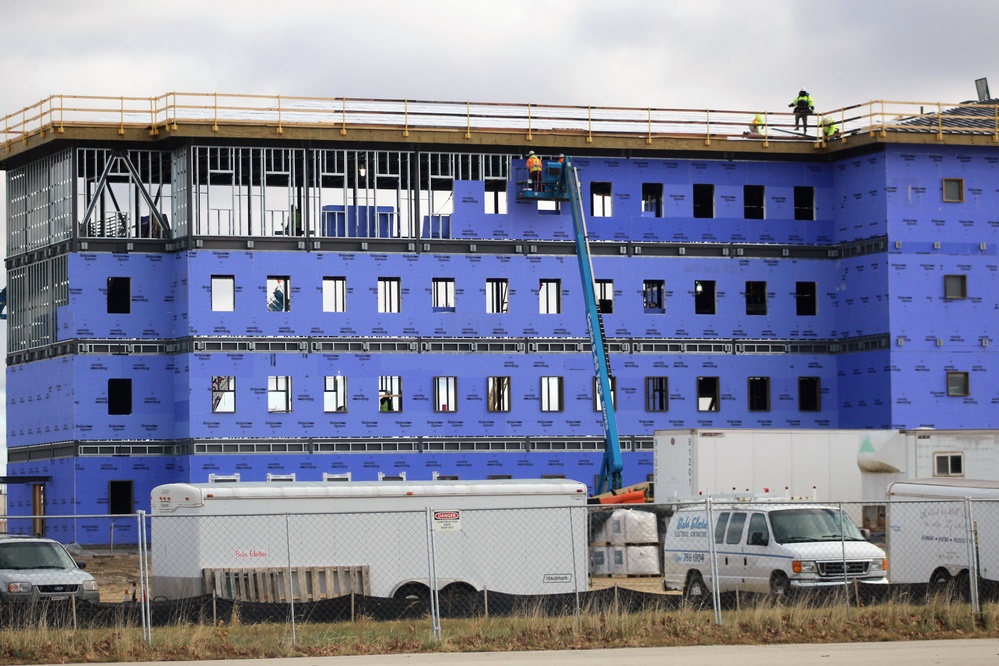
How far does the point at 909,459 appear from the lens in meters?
48.6

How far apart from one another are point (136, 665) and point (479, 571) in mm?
12210

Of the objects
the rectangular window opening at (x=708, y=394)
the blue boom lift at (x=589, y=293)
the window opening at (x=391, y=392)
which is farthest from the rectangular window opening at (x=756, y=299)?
the window opening at (x=391, y=392)

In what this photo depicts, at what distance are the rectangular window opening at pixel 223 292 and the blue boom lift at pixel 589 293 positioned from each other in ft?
35.7

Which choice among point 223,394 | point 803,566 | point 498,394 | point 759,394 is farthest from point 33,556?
point 759,394

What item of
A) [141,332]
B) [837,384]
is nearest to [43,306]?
[141,332]

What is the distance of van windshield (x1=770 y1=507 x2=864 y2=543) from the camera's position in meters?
30.6

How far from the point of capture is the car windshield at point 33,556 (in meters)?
31.1

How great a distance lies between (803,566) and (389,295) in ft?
103

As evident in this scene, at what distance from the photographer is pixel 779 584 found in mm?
30125

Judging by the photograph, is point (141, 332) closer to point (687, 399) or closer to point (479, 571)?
point (687, 399)

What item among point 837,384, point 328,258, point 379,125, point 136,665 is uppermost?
point 379,125

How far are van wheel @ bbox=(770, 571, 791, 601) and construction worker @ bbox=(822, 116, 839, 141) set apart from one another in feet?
114

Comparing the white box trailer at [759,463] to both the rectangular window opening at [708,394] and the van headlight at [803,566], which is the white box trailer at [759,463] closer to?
the rectangular window opening at [708,394]

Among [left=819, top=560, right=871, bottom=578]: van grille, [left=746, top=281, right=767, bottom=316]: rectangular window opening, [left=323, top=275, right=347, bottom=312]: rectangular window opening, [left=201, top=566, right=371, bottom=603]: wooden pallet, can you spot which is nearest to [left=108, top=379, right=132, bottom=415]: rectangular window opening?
[left=323, top=275, right=347, bottom=312]: rectangular window opening
